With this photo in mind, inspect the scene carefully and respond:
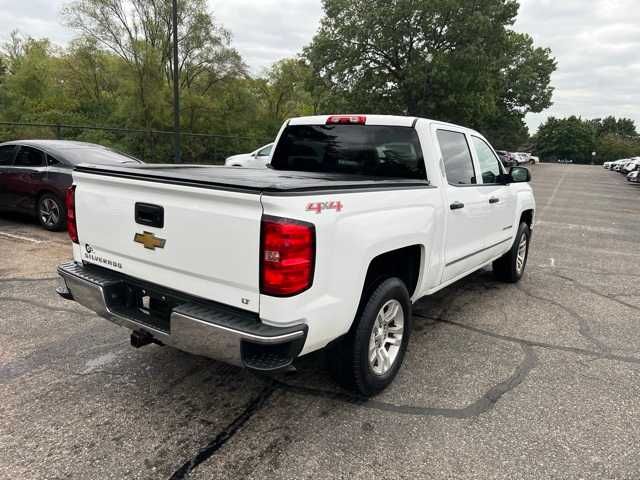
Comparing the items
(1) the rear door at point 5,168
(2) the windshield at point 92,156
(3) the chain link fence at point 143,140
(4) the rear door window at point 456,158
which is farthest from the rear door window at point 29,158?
(3) the chain link fence at point 143,140

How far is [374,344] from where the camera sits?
10.2 feet

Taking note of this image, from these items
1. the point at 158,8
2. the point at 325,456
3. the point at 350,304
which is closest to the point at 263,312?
the point at 350,304

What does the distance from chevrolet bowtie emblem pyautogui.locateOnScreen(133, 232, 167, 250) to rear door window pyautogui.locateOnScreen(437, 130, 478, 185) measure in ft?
7.86

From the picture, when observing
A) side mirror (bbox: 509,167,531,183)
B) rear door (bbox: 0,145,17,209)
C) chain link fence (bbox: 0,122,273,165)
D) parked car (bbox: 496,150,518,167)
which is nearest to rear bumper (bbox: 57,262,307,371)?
side mirror (bbox: 509,167,531,183)

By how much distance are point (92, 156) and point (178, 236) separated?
6281 mm

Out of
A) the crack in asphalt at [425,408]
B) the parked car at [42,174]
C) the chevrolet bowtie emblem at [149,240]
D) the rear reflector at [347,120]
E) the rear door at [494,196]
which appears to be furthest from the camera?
the parked car at [42,174]

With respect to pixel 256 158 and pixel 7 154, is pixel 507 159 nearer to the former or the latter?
pixel 256 158

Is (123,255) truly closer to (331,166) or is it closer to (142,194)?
(142,194)

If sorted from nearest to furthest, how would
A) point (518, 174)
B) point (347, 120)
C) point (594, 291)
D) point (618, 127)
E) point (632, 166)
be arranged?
point (347, 120), point (518, 174), point (594, 291), point (632, 166), point (618, 127)

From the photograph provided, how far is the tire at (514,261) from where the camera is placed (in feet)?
19.1

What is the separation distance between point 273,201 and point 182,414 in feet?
5.04

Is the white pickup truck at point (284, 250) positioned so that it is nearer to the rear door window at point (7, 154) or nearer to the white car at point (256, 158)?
the rear door window at point (7, 154)

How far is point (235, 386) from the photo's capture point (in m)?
3.22

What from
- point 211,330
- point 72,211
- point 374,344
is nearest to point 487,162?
point 374,344
